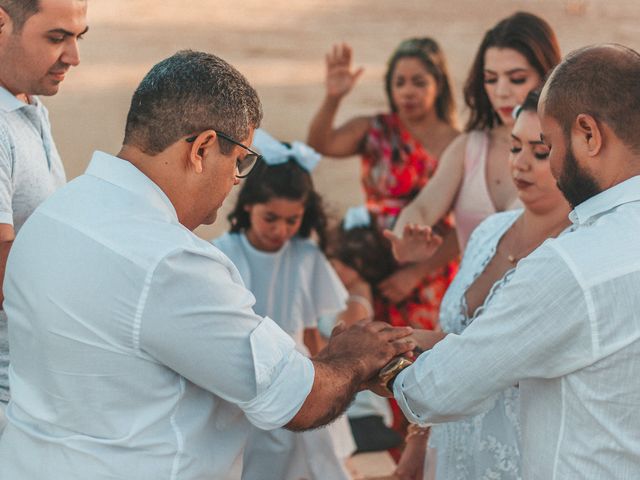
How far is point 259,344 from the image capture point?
2.40 meters

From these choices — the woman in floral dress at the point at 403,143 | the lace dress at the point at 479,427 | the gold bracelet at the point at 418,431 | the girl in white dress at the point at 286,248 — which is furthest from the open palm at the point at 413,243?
the woman in floral dress at the point at 403,143

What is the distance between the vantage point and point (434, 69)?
18.2 ft

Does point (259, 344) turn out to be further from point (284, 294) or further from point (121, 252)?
point (284, 294)

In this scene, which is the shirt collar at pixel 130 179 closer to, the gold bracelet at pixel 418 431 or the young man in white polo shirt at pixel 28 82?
the young man in white polo shirt at pixel 28 82

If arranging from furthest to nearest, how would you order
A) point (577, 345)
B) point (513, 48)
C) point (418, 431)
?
point (513, 48) → point (418, 431) → point (577, 345)

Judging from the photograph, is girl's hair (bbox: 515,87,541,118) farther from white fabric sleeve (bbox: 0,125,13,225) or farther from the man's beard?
white fabric sleeve (bbox: 0,125,13,225)

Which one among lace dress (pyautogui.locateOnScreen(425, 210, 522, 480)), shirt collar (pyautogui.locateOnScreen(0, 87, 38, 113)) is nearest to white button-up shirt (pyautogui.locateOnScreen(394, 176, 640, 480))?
lace dress (pyautogui.locateOnScreen(425, 210, 522, 480))

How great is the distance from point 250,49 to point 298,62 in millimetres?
830

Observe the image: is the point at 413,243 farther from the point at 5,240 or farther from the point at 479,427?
the point at 5,240

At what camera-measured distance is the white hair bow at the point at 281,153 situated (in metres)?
4.82

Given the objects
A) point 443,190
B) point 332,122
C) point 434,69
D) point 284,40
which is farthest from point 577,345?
point 284,40

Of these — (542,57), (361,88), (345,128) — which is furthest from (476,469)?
(361,88)

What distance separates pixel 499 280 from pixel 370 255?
2.05 metres

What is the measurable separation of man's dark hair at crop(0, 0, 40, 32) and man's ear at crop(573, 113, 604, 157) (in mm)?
1715
